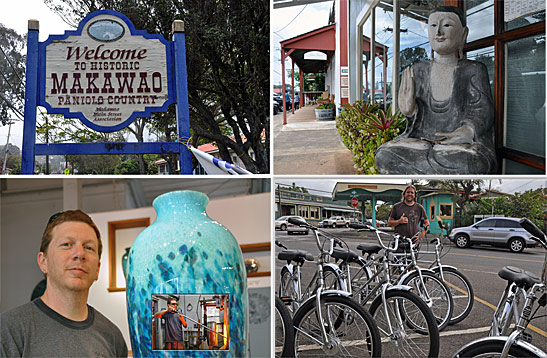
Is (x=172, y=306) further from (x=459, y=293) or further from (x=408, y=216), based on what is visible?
(x=459, y=293)

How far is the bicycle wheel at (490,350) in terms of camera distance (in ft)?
5.67

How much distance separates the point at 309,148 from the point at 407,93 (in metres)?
0.37

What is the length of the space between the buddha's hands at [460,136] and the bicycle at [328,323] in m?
0.51

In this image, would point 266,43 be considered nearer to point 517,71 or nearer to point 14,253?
point 517,71

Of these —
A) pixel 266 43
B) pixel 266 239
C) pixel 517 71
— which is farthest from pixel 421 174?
pixel 266 43

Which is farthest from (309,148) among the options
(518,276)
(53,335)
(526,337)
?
(53,335)

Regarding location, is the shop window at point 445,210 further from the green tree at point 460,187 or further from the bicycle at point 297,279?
the bicycle at point 297,279

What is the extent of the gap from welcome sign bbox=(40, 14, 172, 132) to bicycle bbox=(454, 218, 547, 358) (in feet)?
4.17

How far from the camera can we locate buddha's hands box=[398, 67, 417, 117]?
1842 mm

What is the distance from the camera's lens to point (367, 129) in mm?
1891

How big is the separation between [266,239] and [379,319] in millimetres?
466

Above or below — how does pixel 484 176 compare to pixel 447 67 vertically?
below

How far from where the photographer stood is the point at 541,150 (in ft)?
5.81

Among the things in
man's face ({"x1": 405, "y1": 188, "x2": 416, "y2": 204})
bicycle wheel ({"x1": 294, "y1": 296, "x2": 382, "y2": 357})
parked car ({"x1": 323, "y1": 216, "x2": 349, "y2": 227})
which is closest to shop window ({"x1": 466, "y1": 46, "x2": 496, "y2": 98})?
man's face ({"x1": 405, "y1": 188, "x2": 416, "y2": 204})
